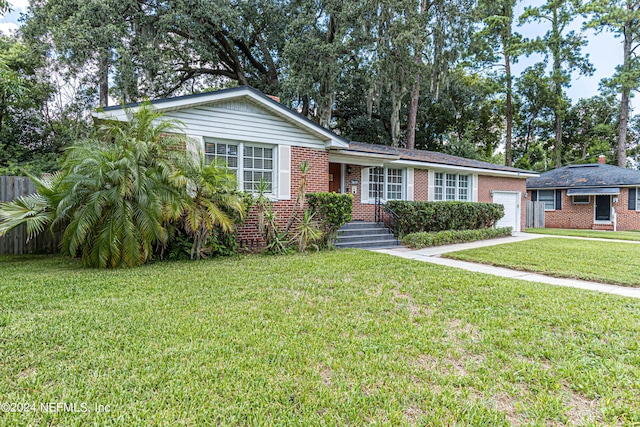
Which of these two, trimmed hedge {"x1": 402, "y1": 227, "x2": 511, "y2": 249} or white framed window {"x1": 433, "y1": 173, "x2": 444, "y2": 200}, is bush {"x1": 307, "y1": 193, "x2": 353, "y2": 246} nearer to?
trimmed hedge {"x1": 402, "y1": 227, "x2": 511, "y2": 249}

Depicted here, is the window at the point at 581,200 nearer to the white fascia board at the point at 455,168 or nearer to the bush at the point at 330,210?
the white fascia board at the point at 455,168

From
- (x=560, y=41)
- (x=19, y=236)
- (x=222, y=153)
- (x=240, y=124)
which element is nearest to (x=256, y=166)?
(x=222, y=153)

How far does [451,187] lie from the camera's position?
13.9m

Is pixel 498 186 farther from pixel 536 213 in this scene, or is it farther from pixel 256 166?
pixel 256 166

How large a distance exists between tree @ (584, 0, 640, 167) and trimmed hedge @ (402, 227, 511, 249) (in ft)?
60.7

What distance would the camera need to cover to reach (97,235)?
230 inches

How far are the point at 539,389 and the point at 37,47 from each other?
1921 cm

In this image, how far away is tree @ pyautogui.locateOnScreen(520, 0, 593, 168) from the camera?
22906 mm

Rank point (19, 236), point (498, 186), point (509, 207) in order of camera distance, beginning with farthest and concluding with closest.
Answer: point (509, 207)
point (498, 186)
point (19, 236)

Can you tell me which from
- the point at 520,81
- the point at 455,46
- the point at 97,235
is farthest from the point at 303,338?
the point at 520,81

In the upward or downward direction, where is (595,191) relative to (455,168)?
downward

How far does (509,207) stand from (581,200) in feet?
22.6

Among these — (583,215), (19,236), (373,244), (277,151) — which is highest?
(277,151)

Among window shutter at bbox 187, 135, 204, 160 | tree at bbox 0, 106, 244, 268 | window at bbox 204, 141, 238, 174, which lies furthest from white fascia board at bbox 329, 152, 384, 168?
tree at bbox 0, 106, 244, 268
